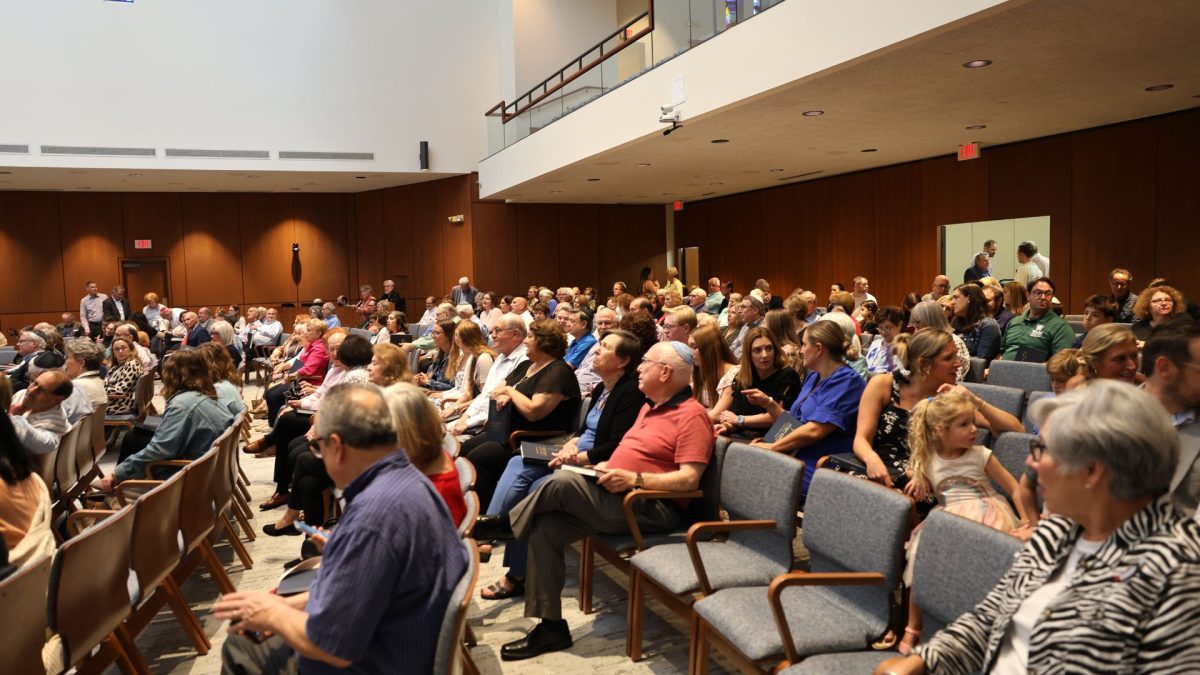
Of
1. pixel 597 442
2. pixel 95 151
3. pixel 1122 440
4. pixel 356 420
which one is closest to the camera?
pixel 1122 440

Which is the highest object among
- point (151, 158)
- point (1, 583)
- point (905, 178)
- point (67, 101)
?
point (67, 101)

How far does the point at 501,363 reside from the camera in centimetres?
540

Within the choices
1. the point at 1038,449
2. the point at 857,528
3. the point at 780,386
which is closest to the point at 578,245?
the point at 780,386

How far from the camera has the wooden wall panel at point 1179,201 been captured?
28.2ft

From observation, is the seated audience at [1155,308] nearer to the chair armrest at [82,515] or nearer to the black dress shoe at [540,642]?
the black dress shoe at [540,642]

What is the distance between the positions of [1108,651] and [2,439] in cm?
324

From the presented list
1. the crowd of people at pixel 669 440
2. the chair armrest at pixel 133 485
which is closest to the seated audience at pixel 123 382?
the crowd of people at pixel 669 440

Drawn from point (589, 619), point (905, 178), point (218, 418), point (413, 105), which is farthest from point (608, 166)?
point (589, 619)

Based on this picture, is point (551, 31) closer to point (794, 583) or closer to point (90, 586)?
point (90, 586)

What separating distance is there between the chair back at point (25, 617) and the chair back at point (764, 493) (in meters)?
2.29

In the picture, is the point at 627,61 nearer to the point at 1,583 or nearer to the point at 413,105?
the point at 413,105

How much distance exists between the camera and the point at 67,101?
13711mm

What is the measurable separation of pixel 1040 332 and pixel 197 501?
5.82 m

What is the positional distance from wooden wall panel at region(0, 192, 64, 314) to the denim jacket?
15700 millimetres
